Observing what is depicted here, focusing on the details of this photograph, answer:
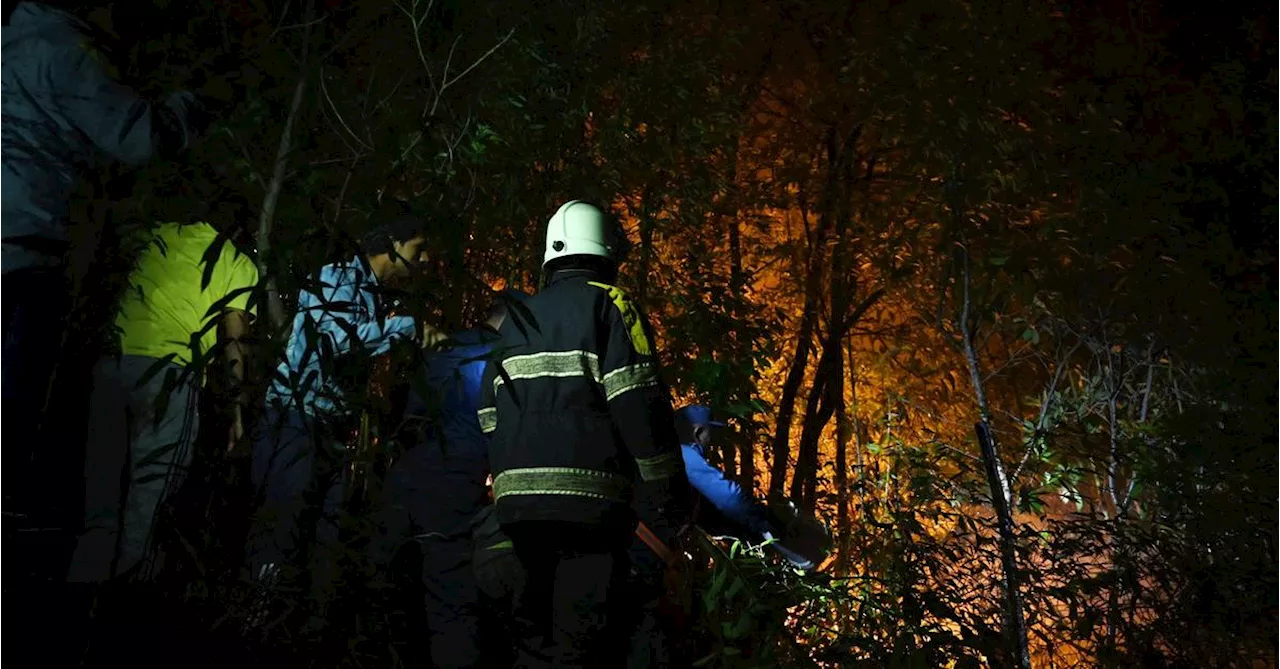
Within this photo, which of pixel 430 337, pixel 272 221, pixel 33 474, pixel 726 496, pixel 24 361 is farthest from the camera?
pixel 726 496

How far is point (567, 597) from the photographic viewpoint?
3.12 metres

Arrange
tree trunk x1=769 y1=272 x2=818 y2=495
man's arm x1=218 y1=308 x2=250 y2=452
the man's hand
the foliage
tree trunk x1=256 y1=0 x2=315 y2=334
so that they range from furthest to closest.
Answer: tree trunk x1=769 y1=272 x2=818 y2=495, the man's hand, the foliage, man's arm x1=218 y1=308 x2=250 y2=452, tree trunk x1=256 y1=0 x2=315 y2=334

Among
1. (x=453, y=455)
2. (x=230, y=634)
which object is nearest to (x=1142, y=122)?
(x=453, y=455)

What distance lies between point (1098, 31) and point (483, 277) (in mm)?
6188

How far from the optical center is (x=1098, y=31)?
8.63 metres

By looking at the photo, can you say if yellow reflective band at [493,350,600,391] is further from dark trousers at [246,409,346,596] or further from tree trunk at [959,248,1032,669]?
tree trunk at [959,248,1032,669]

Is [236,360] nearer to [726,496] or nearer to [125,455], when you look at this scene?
[125,455]

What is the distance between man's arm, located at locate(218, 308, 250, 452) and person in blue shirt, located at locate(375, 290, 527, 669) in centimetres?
66

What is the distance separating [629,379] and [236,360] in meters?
1.16

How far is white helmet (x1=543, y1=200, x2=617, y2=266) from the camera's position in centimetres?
345

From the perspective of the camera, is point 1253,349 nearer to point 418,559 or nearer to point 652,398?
point 652,398

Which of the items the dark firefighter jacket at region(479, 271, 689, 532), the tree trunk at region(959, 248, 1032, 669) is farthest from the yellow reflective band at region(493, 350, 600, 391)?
the tree trunk at region(959, 248, 1032, 669)

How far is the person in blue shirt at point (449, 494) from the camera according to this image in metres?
3.39

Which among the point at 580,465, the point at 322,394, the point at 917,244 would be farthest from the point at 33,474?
the point at 917,244
